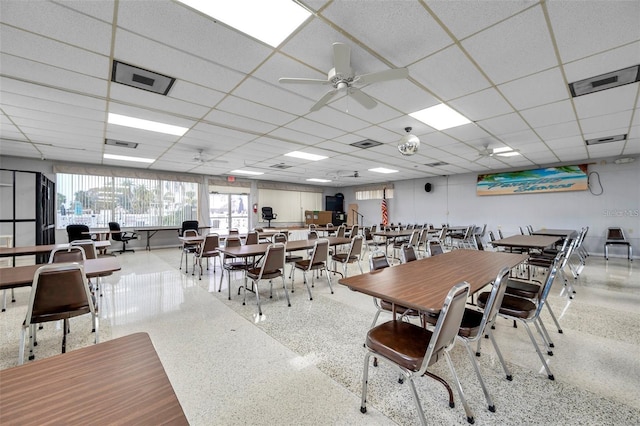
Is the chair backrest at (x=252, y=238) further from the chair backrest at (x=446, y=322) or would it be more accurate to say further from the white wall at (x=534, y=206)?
the white wall at (x=534, y=206)

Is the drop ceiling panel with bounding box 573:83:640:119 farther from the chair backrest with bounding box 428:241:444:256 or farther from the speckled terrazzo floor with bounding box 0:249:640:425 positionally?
the speckled terrazzo floor with bounding box 0:249:640:425

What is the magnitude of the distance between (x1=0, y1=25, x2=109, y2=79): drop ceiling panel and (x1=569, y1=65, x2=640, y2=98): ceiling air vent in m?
5.22

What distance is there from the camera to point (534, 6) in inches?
77.5

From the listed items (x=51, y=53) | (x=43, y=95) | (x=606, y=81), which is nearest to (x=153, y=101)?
(x=51, y=53)

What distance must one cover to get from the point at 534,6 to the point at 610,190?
8.50 metres

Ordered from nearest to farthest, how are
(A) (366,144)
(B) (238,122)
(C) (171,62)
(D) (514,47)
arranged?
(D) (514,47), (C) (171,62), (B) (238,122), (A) (366,144)

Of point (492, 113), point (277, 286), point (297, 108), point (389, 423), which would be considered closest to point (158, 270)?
point (277, 286)

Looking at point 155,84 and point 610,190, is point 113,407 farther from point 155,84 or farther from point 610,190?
point 610,190

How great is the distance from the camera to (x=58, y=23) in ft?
6.89

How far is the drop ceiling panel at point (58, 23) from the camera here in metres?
1.94

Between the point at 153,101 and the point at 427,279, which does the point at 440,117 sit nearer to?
the point at 427,279

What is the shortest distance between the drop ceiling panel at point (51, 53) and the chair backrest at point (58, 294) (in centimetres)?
196

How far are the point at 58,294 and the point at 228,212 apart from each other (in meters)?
8.96

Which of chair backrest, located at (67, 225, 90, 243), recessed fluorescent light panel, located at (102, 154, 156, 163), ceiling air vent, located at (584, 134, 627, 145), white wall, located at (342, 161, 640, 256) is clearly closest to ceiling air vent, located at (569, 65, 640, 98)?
ceiling air vent, located at (584, 134, 627, 145)
